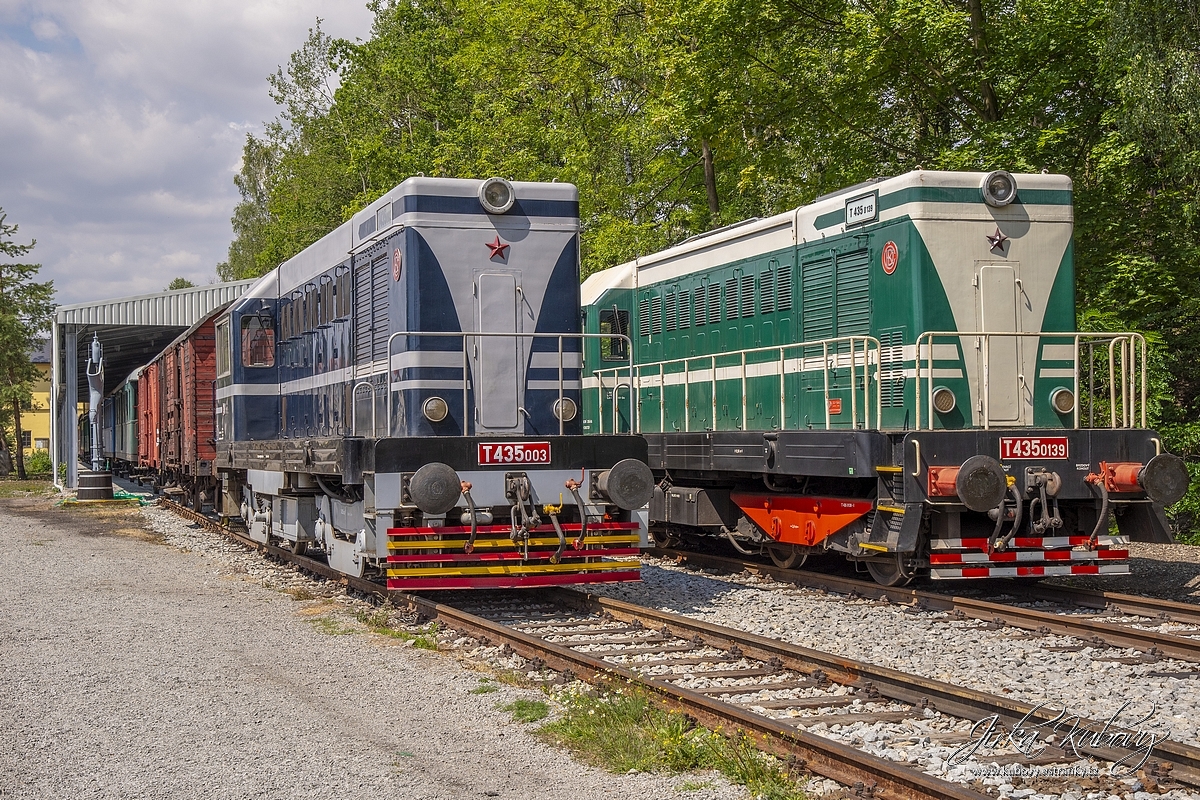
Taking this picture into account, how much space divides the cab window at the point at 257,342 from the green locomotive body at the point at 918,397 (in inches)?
198

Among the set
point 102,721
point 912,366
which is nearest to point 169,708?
point 102,721

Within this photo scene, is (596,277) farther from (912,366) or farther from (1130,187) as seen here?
(1130,187)

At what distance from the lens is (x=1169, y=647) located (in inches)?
294

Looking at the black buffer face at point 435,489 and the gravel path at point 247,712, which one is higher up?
the black buffer face at point 435,489

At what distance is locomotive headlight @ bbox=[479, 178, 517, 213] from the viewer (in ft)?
32.3

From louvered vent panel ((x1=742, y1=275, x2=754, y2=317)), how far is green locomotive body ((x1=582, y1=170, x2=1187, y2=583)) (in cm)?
2

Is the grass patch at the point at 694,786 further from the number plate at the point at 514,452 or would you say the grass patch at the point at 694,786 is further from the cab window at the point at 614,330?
the cab window at the point at 614,330

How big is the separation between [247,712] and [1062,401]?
25.8 feet

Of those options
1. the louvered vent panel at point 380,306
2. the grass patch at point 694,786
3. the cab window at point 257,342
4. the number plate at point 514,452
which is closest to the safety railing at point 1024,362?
the number plate at point 514,452

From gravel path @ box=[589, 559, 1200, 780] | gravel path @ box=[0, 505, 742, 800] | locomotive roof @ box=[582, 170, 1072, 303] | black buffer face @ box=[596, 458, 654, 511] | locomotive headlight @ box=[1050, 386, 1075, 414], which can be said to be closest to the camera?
gravel path @ box=[0, 505, 742, 800]

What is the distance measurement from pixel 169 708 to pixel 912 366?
6953mm

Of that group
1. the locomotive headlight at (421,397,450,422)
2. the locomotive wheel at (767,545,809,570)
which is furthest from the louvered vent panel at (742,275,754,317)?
the locomotive headlight at (421,397,450,422)

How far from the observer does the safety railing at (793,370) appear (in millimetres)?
10250

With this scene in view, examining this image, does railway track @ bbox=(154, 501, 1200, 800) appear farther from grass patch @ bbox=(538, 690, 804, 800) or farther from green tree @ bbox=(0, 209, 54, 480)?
green tree @ bbox=(0, 209, 54, 480)
